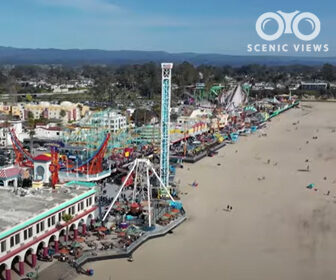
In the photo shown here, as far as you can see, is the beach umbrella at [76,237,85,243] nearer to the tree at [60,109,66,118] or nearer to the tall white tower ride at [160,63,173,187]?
the tall white tower ride at [160,63,173,187]

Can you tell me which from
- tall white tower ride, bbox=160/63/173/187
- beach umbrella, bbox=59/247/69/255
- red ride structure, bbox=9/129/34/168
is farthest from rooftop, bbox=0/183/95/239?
red ride structure, bbox=9/129/34/168

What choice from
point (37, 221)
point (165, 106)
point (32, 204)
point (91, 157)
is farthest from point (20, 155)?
point (37, 221)

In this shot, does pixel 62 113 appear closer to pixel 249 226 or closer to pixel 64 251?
pixel 249 226

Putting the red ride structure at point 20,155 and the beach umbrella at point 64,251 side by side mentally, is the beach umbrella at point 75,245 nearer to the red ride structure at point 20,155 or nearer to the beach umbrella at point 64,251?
the beach umbrella at point 64,251

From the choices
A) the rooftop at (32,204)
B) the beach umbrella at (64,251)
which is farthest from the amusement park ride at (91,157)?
the beach umbrella at (64,251)

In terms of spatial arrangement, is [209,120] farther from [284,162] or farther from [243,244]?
[243,244]

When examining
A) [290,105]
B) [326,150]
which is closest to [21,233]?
[326,150]

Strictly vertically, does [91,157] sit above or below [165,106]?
below
